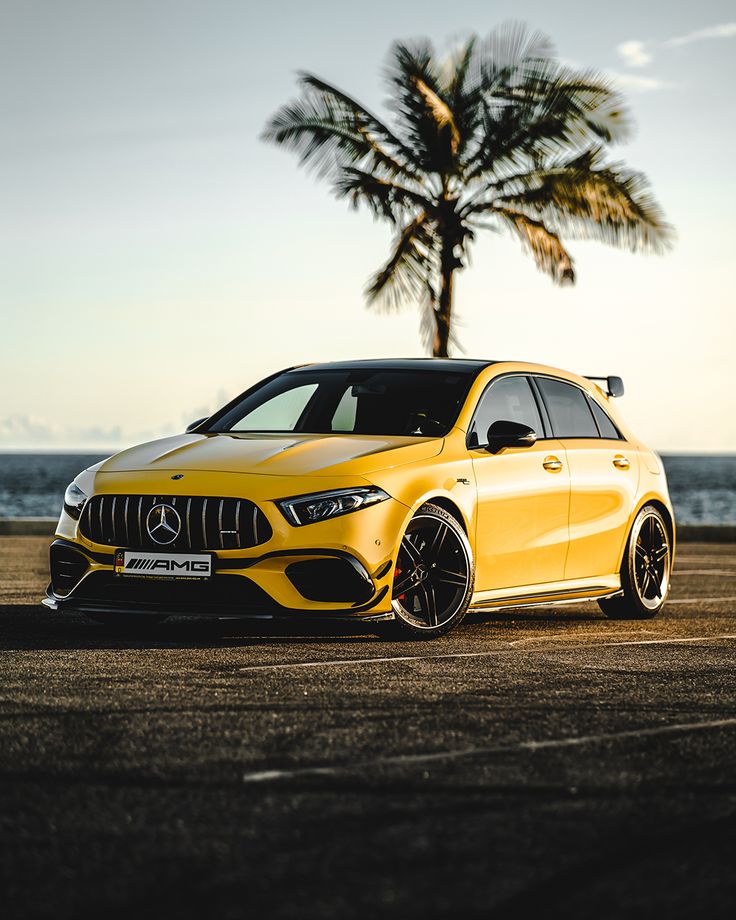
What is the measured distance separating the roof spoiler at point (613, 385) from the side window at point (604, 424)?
310mm

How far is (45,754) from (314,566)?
10.9ft

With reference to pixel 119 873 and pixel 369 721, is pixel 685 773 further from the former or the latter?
pixel 119 873

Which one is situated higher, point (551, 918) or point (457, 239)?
point (457, 239)

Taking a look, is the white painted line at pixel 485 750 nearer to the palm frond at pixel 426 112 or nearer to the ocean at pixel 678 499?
the palm frond at pixel 426 112

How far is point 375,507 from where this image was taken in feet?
26.8

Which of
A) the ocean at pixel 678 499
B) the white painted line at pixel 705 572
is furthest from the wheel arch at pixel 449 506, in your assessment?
the ocean at pixel 678 499

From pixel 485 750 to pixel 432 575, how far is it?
11.7ft

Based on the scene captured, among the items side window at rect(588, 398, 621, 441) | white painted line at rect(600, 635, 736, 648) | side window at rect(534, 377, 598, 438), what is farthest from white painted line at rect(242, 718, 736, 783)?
side window at rect(588, 398, 621, 441)

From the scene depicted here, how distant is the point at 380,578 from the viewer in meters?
8.12

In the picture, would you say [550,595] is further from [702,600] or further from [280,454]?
[702,600]

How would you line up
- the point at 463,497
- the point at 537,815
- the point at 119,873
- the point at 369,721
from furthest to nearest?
the point at 463,497
the point at 369,721
the point at 537,815
the point at 119,873

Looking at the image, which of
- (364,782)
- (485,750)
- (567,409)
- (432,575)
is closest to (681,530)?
A: (567,409)

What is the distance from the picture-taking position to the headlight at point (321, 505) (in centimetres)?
806

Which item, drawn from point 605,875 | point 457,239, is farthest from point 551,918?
point 457,239
